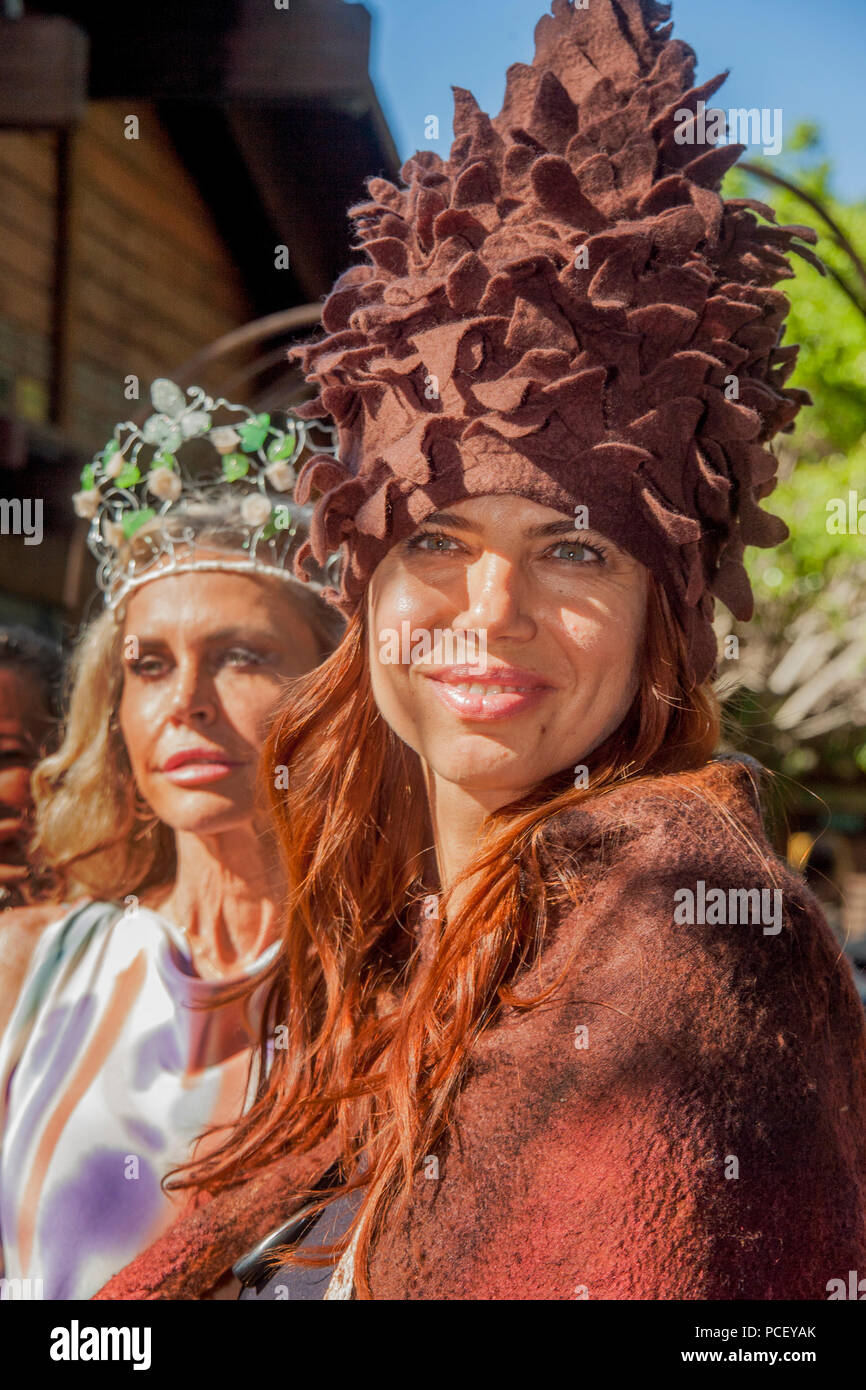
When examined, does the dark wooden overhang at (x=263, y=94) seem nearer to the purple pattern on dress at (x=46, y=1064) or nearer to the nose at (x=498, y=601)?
the nose at (x=498, y=601)

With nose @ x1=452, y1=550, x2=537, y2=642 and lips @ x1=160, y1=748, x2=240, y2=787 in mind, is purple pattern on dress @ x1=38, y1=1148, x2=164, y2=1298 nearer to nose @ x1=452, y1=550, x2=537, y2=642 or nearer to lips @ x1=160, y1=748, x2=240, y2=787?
lips @ x1=160, y1=748, x2=240, y2=787

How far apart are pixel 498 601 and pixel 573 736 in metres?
0.18

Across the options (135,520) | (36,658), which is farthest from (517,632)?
(36,658)

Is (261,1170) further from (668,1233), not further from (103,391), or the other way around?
(103,391)

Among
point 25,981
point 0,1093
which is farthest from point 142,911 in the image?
point 0,1093

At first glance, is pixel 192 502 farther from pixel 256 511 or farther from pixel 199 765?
pixel 199 765

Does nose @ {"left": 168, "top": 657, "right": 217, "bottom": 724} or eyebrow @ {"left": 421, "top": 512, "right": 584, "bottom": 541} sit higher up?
eyebrow @ {"left": 421, "top": 512, "right": 584, "bottom": 541}

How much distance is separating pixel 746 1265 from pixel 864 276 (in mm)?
2418

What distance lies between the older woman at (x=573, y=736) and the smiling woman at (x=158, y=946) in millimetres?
226

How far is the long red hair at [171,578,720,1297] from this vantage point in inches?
47.6

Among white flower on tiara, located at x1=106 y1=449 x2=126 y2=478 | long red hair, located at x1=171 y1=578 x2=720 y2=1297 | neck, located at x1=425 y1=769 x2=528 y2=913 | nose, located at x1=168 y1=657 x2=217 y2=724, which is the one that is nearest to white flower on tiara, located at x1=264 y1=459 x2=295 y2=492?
white flower on tiara, located at x1=106 y1=449 x2=126 y2=478

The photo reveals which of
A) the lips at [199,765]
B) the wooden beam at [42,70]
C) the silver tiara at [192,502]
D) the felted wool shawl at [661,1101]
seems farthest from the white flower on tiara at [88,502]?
the wooden beam at [42,70]

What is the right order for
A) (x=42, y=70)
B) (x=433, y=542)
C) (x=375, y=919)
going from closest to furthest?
(x=433, y=542) → (x=375, y=919) → (x=42, y=70)

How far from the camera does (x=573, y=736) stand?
129cm
